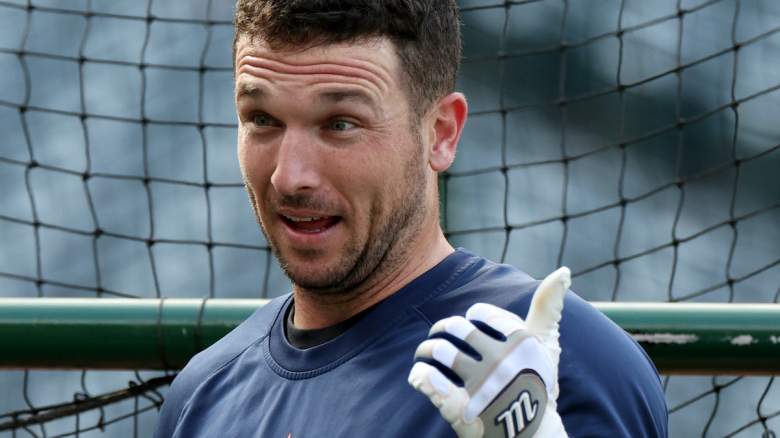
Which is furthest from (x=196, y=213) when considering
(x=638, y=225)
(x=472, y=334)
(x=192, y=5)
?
(x=472, y=334)

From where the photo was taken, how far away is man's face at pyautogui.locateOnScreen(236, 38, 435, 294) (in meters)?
1.54

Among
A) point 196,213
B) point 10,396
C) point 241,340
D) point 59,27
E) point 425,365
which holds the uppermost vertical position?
point 425,365

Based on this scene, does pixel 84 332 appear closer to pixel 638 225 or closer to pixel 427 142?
pixel 427 142

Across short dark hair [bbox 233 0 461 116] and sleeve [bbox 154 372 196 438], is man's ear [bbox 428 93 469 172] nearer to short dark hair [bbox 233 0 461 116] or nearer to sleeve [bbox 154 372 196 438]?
short dark hair [bbox 233 0 461 116]

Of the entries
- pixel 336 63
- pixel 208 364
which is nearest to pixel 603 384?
pixel 336 63

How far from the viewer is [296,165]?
153 cm

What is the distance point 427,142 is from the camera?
63.9 inches

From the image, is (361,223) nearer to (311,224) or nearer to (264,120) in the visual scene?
(311,224)

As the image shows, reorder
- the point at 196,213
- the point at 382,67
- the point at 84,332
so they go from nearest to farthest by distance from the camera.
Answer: the point at 382,67 < the point at 84,332 < the point at 196,213

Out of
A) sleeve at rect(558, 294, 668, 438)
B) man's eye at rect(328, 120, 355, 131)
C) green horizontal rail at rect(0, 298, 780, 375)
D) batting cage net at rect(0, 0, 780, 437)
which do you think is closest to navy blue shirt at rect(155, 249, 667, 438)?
sleeve at rect(558, 294, 668, 438)

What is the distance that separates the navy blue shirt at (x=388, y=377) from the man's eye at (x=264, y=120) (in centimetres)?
27

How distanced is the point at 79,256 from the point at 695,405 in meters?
3.82

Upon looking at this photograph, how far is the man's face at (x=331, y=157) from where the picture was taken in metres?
1.54

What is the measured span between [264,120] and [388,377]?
0.37 meters
